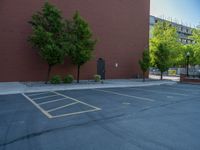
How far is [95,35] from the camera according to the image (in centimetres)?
2239

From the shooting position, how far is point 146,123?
21.3 feet

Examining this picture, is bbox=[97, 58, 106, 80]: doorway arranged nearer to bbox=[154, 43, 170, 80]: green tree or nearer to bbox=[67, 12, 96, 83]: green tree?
bbox=[67, 12, 96, 83]: green tree

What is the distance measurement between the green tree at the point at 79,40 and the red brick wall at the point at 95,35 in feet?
7.79

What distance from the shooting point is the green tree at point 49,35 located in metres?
16.0

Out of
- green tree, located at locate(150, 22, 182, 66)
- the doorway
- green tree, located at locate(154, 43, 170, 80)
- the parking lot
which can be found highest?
Result: green tree, located at locate(150, 22, 182, 66)

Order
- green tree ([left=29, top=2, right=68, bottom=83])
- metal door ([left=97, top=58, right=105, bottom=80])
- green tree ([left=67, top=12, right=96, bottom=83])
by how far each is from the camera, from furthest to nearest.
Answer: metal door ([left=97, top=58, right=105, bottom=80]) < green tree ([left=67, top=12, right=96, bottom=83]) < green tree ([left=29, top=2, right=68, bottom=83])

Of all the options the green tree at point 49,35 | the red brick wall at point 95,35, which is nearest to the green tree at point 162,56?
the red brick wall at point 95,35

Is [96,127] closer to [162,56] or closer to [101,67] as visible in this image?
[101,67]

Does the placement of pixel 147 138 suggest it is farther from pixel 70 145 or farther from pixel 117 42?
pixel 117 42

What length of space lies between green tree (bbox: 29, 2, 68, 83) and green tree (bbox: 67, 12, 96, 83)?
825 mm

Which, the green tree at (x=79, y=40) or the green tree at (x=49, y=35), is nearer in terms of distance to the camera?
the green tree at (x=49, y=35)

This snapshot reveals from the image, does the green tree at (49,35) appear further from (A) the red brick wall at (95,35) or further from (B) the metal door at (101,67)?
(B) the metal door at (101,67)

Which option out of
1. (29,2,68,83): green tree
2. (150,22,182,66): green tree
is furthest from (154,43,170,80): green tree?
(29,2,68,83): green tree

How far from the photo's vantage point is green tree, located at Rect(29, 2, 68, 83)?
16.0 metres
